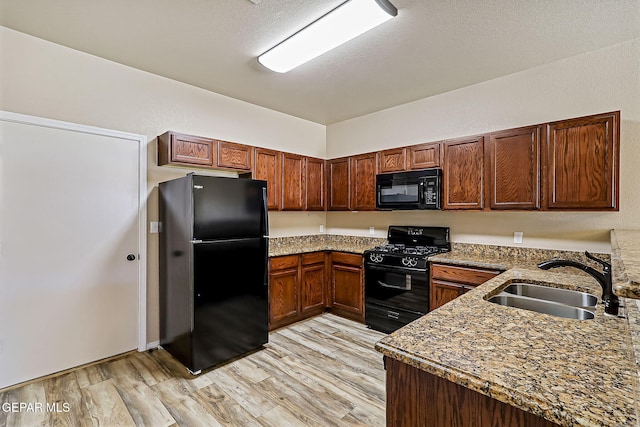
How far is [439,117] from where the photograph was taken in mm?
3564

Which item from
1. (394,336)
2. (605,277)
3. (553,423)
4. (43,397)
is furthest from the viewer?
(43,397)

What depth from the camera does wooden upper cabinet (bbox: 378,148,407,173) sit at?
3.58 metres

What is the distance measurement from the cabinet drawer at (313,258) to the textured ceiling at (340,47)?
1.98 m

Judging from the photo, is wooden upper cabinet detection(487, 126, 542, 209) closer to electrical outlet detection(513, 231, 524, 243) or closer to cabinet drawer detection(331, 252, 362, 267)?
electrical outlet detection(513, 231, 524, 243)

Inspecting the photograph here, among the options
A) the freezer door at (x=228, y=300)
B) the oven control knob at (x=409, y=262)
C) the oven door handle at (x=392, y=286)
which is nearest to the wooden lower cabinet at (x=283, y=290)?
the freezer door at (x=228, y=300)

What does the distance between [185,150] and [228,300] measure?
60.3 inches

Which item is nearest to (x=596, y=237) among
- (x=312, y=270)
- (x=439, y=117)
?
(x=439, y=117)

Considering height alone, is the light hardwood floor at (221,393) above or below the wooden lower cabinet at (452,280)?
below

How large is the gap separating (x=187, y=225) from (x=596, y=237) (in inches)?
140

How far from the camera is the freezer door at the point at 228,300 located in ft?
8.45

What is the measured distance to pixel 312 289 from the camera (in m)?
3.86

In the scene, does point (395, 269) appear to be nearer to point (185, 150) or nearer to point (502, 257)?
point (502, 257)

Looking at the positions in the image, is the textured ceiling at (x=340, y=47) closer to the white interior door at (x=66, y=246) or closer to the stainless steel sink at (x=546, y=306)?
the white interior door at (x=66, y=246)

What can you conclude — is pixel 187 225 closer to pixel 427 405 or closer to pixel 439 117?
pixel 427 405
